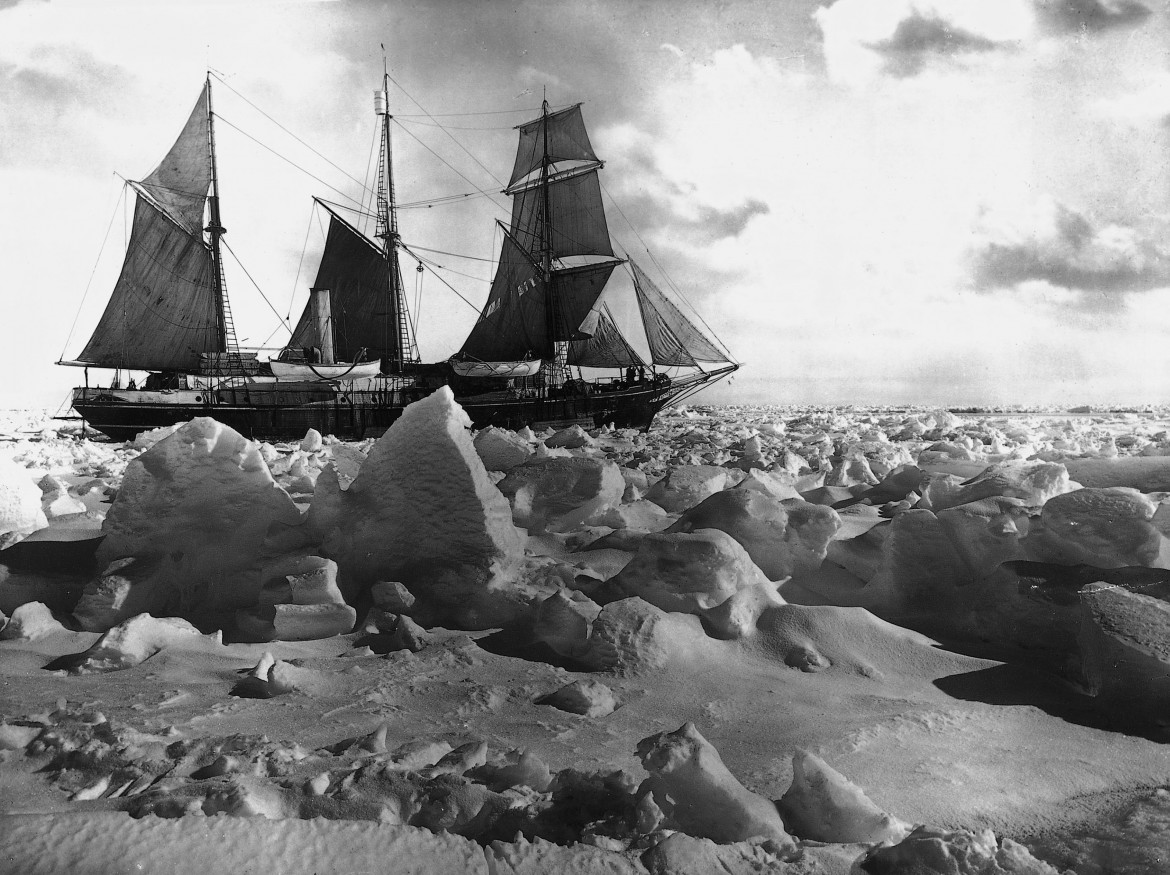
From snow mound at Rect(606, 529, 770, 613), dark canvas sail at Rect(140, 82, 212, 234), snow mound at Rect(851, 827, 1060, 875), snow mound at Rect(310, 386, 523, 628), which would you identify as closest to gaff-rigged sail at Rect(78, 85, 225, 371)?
dark canvas sail at Rect(140, 82, 212, 234)

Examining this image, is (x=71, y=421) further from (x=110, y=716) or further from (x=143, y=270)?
(x=110, y=716)

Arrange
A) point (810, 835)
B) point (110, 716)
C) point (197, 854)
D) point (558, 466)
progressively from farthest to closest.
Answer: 1. point (558, 466)
2. point (110, 716)
3. point (810, 835)
4. point (197, 854)

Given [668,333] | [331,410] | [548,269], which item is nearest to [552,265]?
[548,269]

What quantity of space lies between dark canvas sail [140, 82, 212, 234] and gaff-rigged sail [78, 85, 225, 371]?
34 millimetres

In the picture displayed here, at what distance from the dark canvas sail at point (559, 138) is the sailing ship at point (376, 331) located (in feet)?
0.31

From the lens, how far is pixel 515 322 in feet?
127

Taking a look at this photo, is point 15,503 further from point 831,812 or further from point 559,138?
point 559,138

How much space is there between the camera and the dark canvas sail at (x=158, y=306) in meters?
29.6

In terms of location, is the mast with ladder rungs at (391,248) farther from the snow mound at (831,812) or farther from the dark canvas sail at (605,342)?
the snow mound at (831,812)

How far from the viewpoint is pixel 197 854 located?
3.06ft

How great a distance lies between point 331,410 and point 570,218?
18214mm

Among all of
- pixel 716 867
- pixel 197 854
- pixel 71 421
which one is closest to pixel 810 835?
pixel 716 867

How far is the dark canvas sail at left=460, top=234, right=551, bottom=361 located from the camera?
3850cm

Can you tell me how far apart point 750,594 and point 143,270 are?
115 feet
